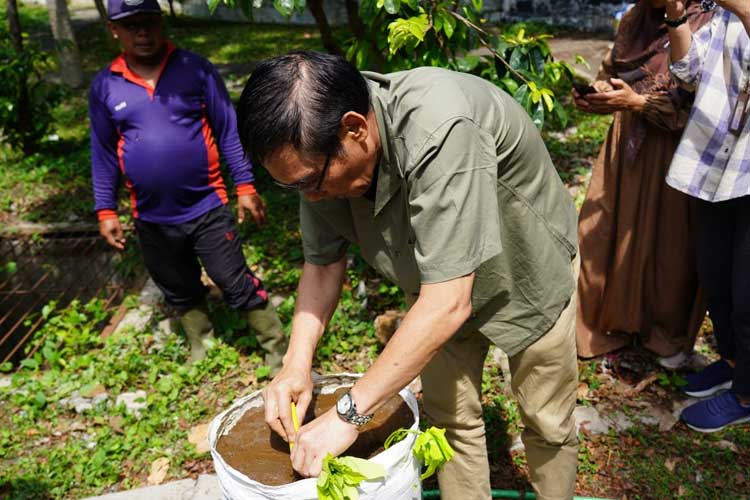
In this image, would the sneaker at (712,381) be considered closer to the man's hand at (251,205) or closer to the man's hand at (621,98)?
the man's hand at (621,98)

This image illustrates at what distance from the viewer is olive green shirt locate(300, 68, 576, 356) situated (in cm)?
166

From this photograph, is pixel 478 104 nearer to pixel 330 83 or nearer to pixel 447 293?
pixel 330 83

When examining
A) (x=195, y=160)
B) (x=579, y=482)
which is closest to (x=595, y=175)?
(x=579, y=482)

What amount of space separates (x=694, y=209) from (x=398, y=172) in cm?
204

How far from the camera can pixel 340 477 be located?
1681 mm

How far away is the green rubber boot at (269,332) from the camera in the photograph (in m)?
3.85

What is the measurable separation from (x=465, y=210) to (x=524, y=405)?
3.27 feet

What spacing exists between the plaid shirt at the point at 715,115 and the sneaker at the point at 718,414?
1.07m

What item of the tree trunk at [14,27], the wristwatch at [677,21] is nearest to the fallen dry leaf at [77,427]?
the wristwatch at [677,21]

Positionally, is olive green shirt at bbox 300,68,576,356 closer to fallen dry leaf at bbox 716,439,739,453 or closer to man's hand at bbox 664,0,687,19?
man's hand at bbox 664,0,687,19

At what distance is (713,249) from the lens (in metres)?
2.98

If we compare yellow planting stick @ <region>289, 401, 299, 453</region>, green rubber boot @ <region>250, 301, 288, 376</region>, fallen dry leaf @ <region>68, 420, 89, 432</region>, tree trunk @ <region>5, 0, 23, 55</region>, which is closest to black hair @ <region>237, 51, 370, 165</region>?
yellow planting stick @ <region>289, 401, 299, 453</region>

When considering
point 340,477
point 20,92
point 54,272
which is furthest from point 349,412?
point 20,92

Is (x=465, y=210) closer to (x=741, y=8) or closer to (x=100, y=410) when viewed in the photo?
(x=741, y=8)
